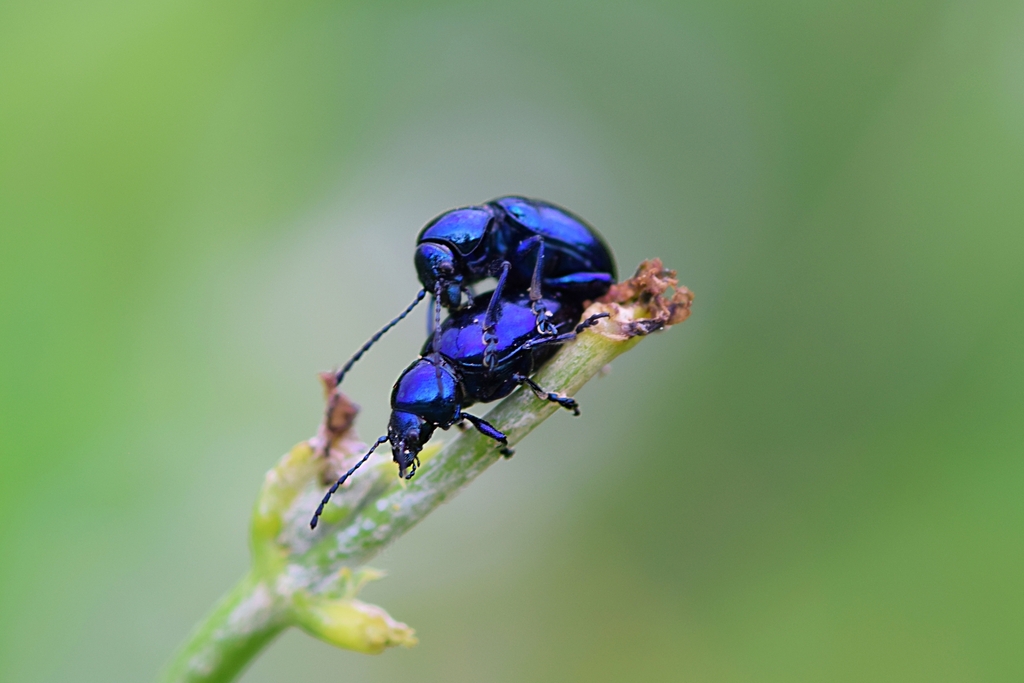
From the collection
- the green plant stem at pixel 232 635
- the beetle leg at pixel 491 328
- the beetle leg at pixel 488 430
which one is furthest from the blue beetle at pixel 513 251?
the green plant stem at pixel 232 635

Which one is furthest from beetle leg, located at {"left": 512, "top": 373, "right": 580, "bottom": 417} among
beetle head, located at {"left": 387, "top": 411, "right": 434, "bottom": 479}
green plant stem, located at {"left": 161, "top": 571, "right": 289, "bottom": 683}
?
green plant stem, located at {"left": 161, "top": 571, "right": 289, "bottom": 683}

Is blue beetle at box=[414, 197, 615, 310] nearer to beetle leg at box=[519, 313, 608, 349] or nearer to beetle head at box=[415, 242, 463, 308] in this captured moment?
beetle head at box=[415, 242, 463, 308]

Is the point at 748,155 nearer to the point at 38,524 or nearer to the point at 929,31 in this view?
the point at 929,31

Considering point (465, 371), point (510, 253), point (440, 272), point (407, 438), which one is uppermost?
point (510, 253)

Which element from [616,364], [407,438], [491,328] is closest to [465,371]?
[491,328]

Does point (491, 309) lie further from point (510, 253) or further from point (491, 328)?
point (510, 253)

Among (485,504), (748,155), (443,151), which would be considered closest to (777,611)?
(485,504)
